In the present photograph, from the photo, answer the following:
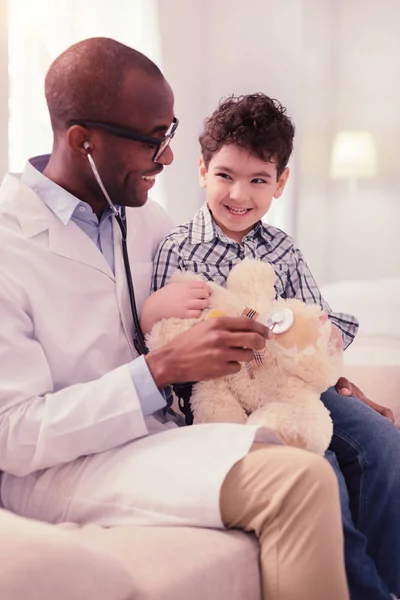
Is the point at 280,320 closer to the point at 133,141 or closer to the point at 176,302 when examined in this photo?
the point at 176,302

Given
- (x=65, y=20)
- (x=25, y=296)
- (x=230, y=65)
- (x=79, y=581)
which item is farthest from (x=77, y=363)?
(x=230, y=65)

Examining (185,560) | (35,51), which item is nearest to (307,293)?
(185,560)

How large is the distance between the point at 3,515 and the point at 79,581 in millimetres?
204

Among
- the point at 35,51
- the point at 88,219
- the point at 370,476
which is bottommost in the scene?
the point at 370,476

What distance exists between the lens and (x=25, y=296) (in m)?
1.65

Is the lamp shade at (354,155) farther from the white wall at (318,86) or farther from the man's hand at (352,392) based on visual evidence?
the man's hand at (352,392)

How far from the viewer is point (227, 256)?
78.6 inches

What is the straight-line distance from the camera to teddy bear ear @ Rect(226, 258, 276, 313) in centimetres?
179

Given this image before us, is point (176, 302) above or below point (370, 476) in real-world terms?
above

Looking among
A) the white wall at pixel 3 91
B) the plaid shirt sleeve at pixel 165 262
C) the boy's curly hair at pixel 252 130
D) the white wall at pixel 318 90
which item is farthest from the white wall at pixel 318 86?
the plaid shirt sleeve at pixel 165 262

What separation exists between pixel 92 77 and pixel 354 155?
3.16 m

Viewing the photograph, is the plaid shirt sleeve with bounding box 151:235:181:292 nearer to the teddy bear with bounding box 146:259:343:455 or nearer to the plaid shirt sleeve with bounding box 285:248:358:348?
the teddy bear with bounding box 146:259:343:455

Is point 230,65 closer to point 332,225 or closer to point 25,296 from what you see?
point 332,225

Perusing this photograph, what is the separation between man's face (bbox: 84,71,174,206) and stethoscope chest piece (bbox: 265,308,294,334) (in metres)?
0.38
